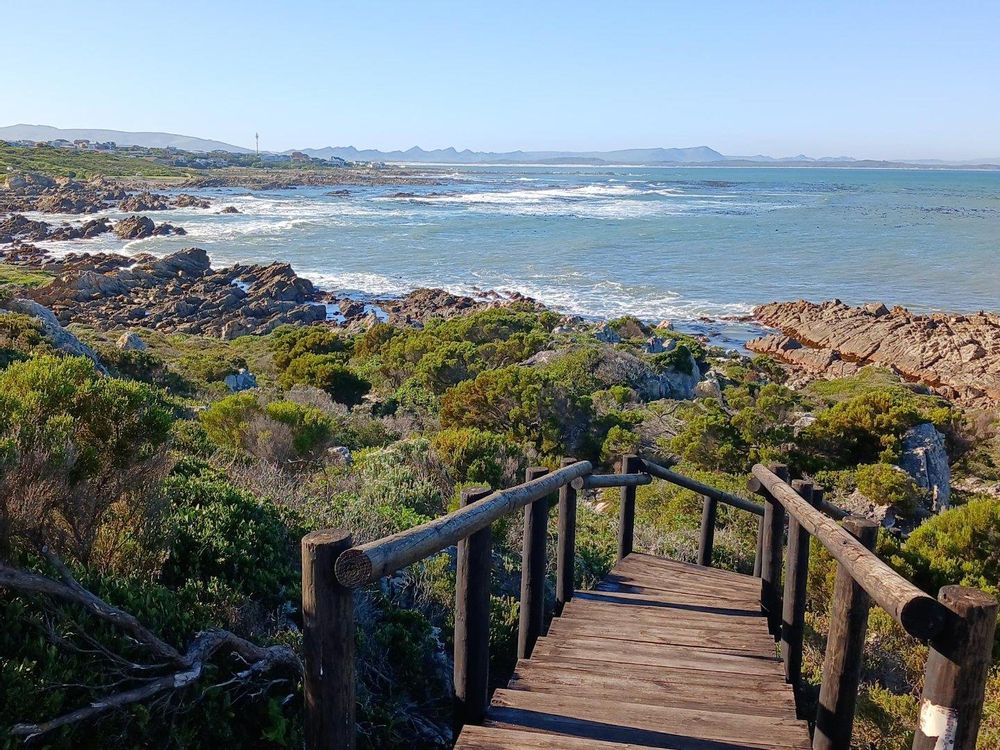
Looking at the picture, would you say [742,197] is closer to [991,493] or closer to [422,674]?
[991,493]

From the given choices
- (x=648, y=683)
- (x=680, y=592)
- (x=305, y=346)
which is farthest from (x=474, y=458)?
(x=305, y=346)

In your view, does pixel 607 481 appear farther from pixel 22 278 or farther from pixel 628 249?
pixel 628 249

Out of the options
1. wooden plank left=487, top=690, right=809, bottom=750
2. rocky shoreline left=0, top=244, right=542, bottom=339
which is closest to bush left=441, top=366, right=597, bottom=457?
wooden plank left=487, top=690, right=809, bottom=750

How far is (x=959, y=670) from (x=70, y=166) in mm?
117015

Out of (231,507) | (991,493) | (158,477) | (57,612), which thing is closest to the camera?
(57,612)

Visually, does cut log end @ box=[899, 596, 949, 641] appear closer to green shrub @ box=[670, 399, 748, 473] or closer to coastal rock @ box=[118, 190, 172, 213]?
green shrub @ box=[670, 399, 748, 473]

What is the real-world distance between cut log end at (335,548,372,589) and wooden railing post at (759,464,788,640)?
3.37 meters

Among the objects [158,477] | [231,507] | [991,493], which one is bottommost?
[991,493]

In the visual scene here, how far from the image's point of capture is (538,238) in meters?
55.0

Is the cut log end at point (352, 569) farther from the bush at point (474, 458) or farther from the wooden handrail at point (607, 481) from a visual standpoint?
the bush at point (474, 458)

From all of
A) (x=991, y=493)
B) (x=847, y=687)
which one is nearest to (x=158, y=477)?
(x=847, y=687)

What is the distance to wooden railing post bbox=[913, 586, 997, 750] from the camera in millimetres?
1831

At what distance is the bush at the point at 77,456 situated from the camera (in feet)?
10.7

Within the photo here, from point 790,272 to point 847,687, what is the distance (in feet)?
139
